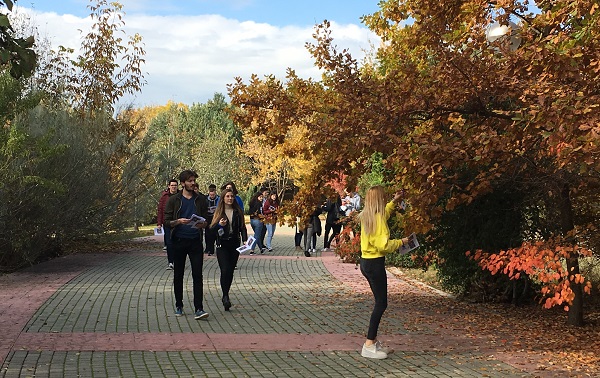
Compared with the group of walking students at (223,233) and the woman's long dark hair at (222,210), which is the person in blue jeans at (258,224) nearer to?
the woman's long dark hair at (222,210)

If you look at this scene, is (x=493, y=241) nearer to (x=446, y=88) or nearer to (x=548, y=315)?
(x=548, y=315)

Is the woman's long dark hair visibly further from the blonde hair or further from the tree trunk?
the tree trunk

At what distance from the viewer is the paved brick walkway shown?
7.76 meters

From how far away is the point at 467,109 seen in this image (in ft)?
31.6

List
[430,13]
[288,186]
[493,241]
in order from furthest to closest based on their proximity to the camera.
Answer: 1. [288,186]
2. [493,241]
3. [430,13]

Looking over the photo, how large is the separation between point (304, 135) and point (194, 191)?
2114 millimetres

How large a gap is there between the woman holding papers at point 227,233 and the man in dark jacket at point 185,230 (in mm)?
448

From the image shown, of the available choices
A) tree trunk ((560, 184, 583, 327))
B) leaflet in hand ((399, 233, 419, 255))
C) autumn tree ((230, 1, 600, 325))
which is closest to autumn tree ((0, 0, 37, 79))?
autumn tree ((230, 1, 600, 325))

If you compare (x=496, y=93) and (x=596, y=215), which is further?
(x=596, y=215)

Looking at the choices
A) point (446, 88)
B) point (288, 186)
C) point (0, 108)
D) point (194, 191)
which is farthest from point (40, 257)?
point (288, 186)

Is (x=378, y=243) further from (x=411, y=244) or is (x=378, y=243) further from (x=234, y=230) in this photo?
(x=234, y=230)

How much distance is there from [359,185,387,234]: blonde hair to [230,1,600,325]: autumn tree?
38 centimetres

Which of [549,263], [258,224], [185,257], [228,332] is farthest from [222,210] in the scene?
[258,224]

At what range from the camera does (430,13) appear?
10047mm
